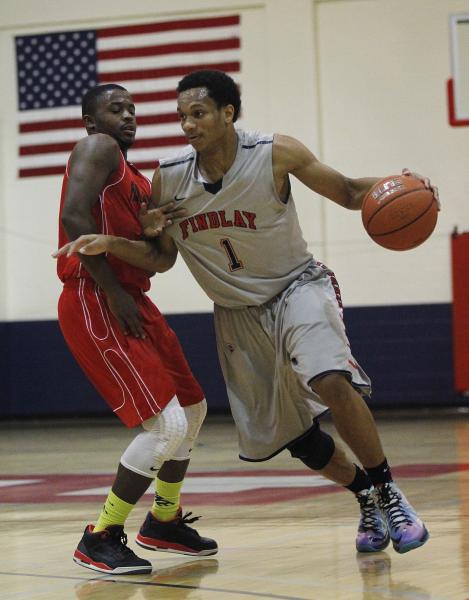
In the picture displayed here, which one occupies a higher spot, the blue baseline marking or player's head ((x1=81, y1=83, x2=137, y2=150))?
player's head ((x1=81, y1=83, x2=137, y2=150))

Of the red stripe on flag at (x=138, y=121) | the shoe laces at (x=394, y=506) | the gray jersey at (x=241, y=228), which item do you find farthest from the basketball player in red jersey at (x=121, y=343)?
the red stripe on flag at (x=138, y=121)

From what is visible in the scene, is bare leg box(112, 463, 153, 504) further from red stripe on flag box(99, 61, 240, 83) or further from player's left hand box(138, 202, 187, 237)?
red stripe on flag box(99, 61, 240, 83)

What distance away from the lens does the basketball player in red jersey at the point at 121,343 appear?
4.32m

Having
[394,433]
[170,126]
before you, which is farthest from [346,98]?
[394,433]

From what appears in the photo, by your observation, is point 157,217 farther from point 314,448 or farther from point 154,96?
point 154,96

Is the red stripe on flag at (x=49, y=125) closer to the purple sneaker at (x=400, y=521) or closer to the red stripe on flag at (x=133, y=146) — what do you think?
the red stripe on flag at (x=133, y=146)

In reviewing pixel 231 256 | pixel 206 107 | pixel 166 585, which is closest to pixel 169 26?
pixel 206 107

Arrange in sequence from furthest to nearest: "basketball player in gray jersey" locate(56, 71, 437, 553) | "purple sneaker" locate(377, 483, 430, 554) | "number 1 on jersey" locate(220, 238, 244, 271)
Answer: "number 1 on jersey" locate(220, 238, 244, 271) → "basketball player in gray jersey" locate(56, 71, 437, 553) → "purple sneaker" locate(377, 483, 430, 554)

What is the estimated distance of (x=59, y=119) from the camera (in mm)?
13492

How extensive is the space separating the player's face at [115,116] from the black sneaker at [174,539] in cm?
156

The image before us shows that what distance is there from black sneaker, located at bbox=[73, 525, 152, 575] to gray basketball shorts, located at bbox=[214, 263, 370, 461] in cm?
68

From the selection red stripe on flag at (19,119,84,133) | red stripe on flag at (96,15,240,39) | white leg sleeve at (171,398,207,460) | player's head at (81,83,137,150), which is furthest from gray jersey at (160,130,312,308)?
red stripe on flag at (19,119,84,133)

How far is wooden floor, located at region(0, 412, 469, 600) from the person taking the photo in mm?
3932

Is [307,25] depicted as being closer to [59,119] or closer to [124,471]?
[59,119]
